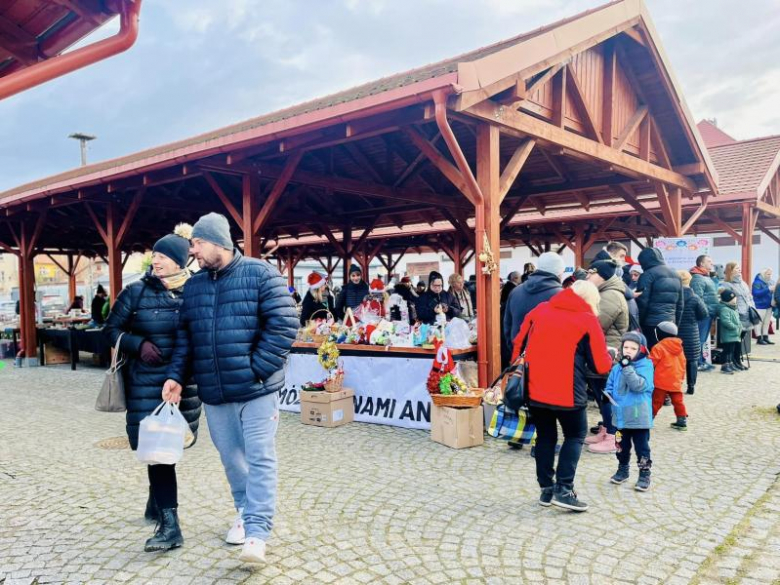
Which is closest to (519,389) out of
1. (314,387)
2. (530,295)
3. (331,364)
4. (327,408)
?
(530,295)

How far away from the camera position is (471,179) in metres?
5.70

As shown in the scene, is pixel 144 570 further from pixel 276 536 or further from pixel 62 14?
pixel 62 14

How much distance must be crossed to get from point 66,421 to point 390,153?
5.89 meters

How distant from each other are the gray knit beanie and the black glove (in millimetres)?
646

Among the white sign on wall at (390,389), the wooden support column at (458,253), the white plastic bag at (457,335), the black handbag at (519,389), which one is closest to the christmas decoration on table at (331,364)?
the white sign on wall at (390,389)

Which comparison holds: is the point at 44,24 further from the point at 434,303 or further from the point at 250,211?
the point at 434,303

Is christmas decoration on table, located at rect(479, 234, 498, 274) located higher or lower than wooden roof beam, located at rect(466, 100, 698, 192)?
lower

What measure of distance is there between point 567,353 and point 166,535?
2517 mm

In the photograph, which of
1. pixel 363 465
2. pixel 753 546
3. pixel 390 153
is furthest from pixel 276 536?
pixel 390 153

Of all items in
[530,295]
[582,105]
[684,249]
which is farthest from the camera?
[684,249]

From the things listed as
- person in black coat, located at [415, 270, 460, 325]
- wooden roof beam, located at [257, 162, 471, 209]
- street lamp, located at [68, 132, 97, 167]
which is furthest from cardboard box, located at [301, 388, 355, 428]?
street lamp, located at [68, 132, 97, 167]

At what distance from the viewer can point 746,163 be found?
13984 mm

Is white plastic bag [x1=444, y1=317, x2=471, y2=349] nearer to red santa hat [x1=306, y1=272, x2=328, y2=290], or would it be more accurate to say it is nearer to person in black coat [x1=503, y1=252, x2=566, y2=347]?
person in black coat [x1=503, y1=252, x2=566, y2=347]

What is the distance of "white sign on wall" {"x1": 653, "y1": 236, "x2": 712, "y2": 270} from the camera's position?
969 centimetres
